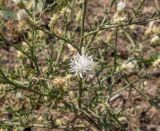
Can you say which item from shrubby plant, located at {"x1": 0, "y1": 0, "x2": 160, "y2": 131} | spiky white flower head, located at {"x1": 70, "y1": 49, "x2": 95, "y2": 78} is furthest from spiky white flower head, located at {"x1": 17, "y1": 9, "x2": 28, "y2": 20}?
spiky white flower head, located at {"x1": 70, "y1": 49, "x2": 95, "y2": 78}

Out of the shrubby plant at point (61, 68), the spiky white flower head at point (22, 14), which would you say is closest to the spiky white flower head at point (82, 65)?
the shrubby plant at point (61, 68)

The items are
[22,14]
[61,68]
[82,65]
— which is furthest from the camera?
Result: [61,68]

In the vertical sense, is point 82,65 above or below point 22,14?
below

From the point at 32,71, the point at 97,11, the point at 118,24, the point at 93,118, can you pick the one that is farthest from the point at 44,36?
the point at 97,11

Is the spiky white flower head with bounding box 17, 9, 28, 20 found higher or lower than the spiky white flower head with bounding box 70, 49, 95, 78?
higher

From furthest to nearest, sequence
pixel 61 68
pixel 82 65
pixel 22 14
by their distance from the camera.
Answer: pixel 61 68, pixel 82 65, pixel 22 14

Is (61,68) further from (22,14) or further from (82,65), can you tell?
(22,14)

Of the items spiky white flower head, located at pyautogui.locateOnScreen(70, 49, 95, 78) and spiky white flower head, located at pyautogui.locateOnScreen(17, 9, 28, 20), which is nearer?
spiky white flower head, located at pyautogui.locateOnScreen(17, 9, 28, 20)

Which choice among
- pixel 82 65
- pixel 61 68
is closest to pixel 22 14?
pixel 82 65

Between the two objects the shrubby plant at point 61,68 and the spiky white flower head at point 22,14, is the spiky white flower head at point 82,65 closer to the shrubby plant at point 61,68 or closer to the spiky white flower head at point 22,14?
the shrubby plant at point 61,68

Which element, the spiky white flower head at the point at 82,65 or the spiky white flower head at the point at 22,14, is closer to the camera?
the spiky white flower head at the point at 22,14

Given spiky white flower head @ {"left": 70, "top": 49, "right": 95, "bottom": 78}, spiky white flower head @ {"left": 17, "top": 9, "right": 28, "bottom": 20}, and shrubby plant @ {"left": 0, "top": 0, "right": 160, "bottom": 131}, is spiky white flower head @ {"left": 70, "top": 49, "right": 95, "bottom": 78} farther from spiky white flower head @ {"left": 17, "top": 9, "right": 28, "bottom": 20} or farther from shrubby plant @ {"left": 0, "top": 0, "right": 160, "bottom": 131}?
spiky white flower head @ {"left": 17, "top": 9, "right": 28, "bottom": 20}
